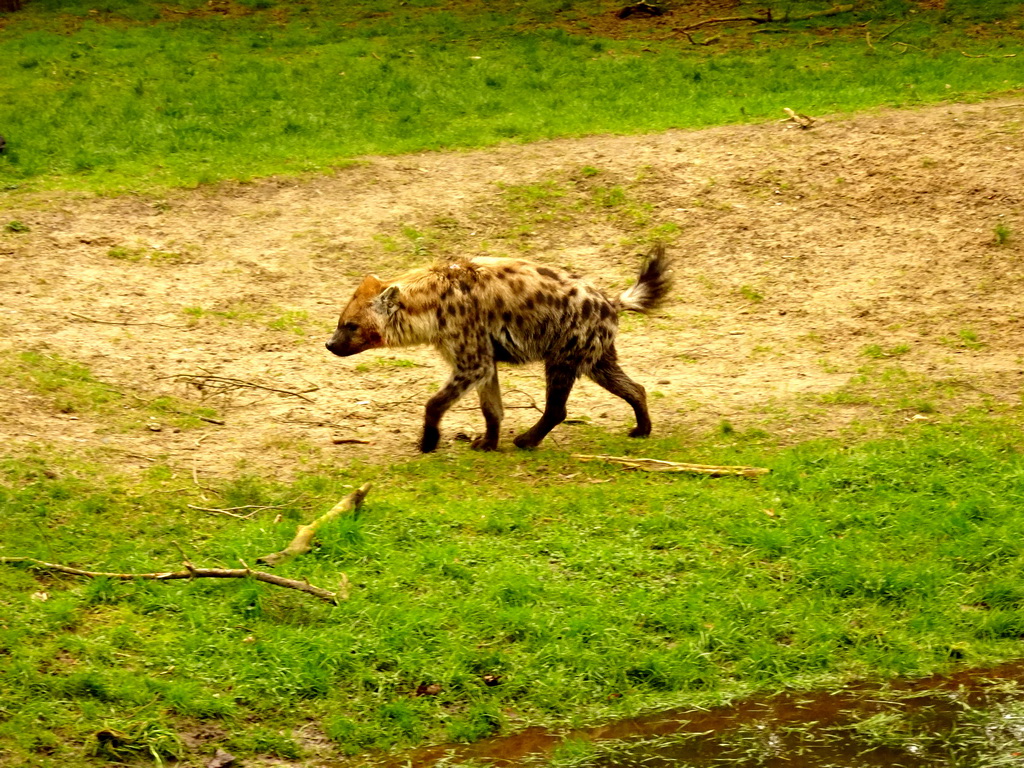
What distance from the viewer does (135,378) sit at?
28.0 feet

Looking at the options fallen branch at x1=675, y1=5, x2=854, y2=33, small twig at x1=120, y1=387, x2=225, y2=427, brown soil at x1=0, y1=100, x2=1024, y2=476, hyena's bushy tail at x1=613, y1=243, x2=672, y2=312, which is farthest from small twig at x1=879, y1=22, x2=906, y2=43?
small twig at x1=120, y1=387, x2=225, y2=427

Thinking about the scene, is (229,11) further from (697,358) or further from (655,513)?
(655,513)

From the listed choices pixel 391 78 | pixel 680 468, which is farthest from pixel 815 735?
pixel 391 78

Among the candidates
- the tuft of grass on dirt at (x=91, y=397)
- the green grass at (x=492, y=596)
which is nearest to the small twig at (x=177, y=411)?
the tuft of grass on dirt at (x=91, y=397)

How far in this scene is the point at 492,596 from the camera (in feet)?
20.7

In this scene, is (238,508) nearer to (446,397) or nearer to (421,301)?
(446,397)

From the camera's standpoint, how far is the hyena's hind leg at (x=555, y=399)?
7.87m

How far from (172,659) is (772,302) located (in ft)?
18.9

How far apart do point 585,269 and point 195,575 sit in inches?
204

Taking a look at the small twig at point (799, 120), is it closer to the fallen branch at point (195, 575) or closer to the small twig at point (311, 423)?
the small twig at point (311, 423)

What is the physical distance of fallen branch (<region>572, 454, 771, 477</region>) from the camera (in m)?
7.44

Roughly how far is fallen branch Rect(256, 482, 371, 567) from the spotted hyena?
1070 millimetres

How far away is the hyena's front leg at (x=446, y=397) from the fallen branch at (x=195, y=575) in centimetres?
165

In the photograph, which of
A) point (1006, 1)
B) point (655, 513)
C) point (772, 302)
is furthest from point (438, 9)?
point (655, 513)
